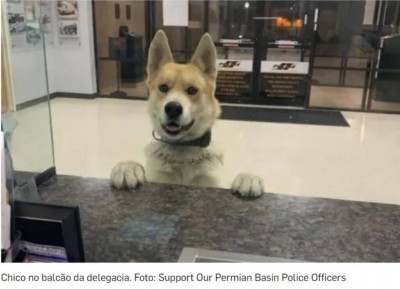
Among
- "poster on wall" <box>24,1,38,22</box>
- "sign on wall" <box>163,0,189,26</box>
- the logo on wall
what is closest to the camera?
"poster on wall" <box>24,1,38,22</box>

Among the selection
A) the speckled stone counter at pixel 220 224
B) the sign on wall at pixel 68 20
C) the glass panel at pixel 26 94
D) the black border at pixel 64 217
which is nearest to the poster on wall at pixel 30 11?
the glass panel at pixel 26 94

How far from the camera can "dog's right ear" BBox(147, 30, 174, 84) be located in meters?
1.60

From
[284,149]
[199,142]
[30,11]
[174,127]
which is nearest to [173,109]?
[174,127]

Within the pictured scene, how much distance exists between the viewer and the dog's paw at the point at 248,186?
3.33ft

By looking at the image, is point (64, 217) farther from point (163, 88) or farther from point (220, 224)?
point (163, 88)

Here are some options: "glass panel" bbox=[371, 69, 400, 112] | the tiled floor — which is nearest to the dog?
the tiled floor

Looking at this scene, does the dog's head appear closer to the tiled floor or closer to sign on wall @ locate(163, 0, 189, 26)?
the tiled floor

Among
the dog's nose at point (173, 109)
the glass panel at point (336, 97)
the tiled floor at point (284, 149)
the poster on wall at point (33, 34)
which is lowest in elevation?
the tiled floor at point (284, 149)

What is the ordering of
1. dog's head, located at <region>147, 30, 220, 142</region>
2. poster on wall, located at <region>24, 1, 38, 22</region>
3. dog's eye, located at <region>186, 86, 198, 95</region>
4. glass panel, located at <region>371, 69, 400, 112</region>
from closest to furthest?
1. poster on wall, located at <region>24, 1, 38, 22</region>
2. dog's head, located at <region>147, 30, 220, 142</region>
3. dog's eye, located at <region>186, 86, 198, 95</region>
4. glass panel, located at <region>371, 69, 400, 112</region>

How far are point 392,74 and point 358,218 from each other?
17.6ft

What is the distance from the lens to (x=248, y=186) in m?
1.03

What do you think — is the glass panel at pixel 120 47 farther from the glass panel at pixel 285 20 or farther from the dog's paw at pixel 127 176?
the dog's paw at pixel 127 176

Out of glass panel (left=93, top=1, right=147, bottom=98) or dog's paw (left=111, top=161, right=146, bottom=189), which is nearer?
dog's paw (left=111, top=161, right=146, bottom=189)

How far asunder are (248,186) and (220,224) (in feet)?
0.67
